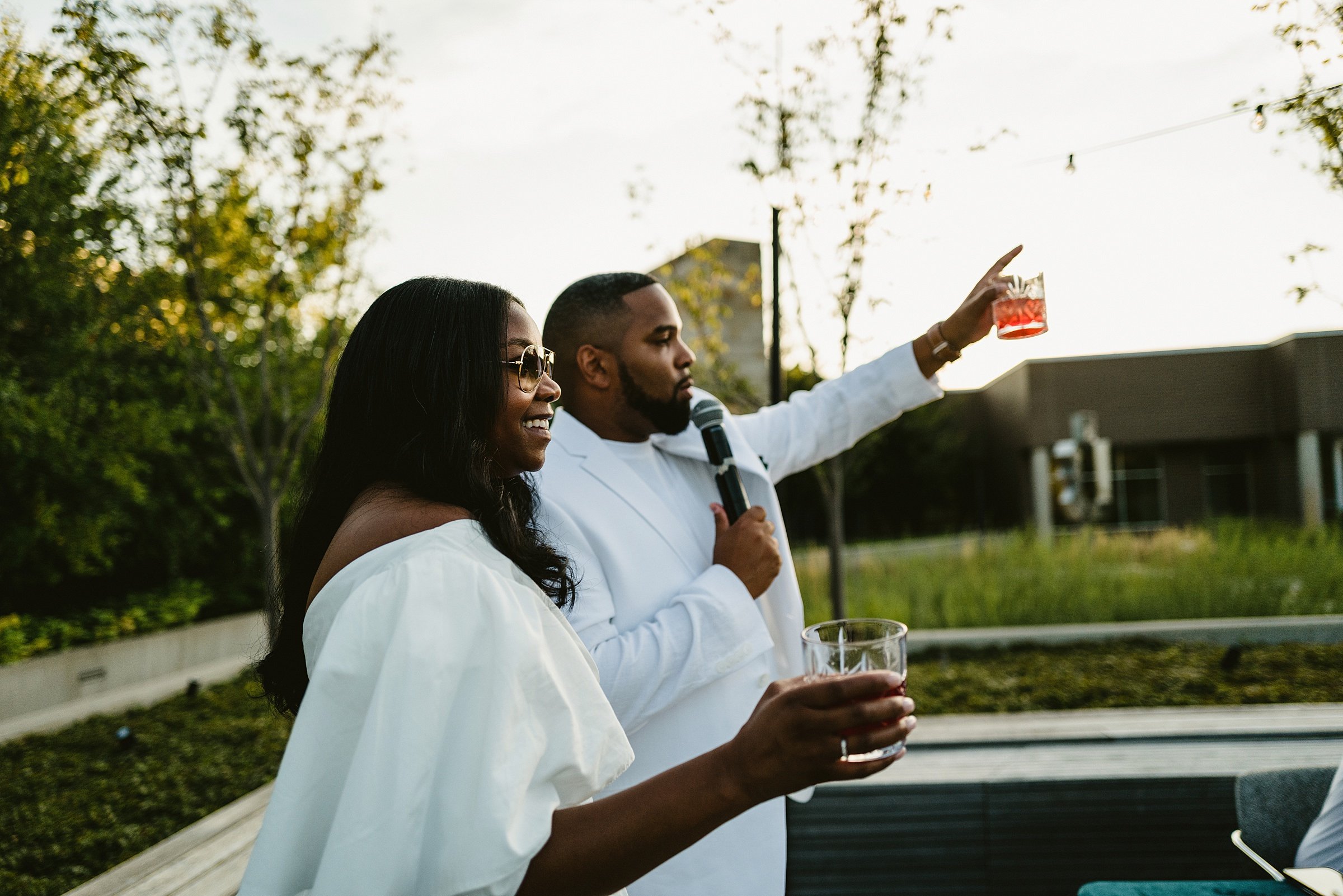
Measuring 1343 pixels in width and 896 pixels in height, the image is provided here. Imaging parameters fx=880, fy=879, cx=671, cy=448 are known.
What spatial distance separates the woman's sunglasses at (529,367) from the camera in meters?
1.38

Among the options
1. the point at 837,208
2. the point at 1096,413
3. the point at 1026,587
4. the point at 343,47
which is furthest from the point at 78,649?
the point at 1096,413

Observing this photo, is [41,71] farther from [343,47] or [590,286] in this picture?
[590,286]

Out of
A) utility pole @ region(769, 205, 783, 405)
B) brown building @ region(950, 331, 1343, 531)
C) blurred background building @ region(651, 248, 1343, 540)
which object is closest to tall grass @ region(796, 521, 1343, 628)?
utility pole @ region(769, 205, 783, 405)

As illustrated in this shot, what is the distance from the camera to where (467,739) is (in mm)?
988

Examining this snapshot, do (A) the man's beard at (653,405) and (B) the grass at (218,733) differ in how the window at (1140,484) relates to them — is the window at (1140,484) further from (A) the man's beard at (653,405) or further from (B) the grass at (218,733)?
(A) the man's beard at (653,405)

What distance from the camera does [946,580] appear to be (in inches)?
349

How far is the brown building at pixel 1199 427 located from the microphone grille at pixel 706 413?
23.7 m

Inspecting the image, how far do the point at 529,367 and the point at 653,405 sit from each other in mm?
1209

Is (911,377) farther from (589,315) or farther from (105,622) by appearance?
(105,622)

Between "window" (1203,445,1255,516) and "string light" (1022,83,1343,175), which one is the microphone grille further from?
"window" (1203,445,1255,516)

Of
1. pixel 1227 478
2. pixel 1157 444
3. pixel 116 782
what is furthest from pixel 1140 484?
pixel 116 782

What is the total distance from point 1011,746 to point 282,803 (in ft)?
12.4

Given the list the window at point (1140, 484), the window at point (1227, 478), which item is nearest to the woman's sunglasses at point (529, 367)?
the window at point (1140, 484)

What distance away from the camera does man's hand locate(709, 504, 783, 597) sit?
2.16 meters
